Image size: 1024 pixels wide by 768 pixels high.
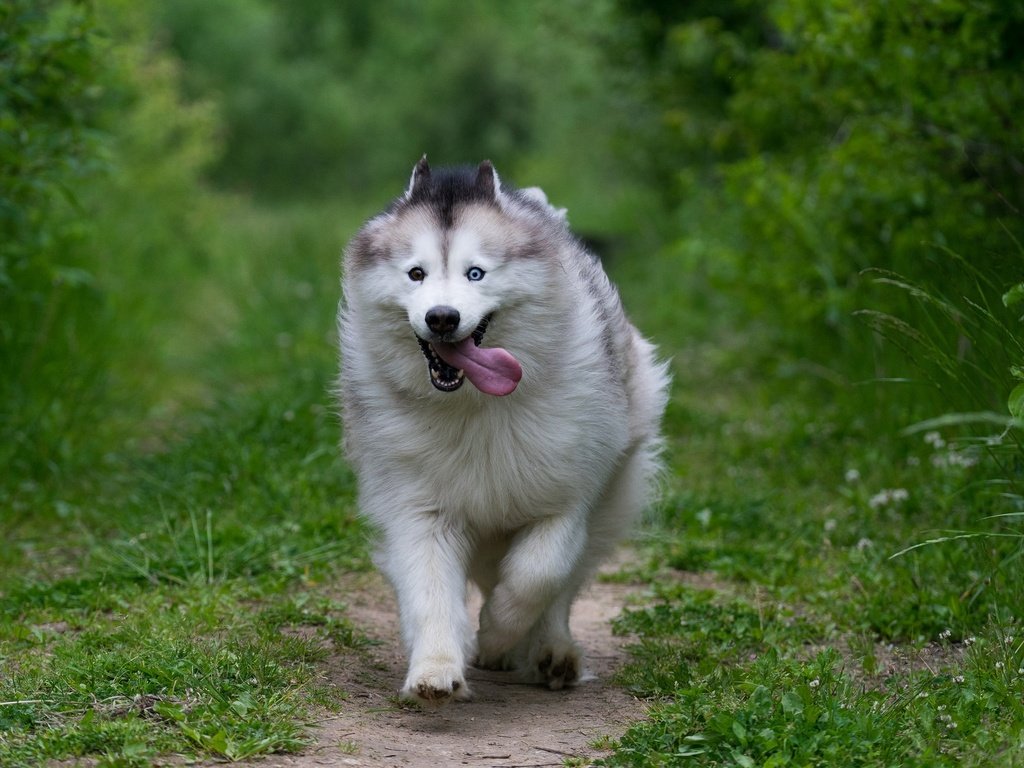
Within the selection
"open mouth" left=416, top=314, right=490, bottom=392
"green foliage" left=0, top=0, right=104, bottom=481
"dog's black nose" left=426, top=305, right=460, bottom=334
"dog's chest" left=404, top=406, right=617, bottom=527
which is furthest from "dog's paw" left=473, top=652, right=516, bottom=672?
"green foliage" left=0, top=0, right=104, bottom=481

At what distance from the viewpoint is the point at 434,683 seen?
12.6 feet

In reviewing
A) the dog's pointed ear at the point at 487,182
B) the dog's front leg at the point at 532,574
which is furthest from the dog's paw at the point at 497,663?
the dog's pointed ear at the point at 487,182

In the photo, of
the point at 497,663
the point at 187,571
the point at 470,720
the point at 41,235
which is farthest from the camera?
the point at 41,235

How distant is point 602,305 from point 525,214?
540 mm

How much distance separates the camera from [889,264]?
24.6 ft

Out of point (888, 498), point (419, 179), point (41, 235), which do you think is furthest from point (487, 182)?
point (41, 235)

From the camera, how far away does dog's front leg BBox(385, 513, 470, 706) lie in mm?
3893

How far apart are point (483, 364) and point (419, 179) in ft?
2.32

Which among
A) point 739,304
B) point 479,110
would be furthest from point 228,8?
point 739,304

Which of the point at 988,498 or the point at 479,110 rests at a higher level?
the point at 479,110

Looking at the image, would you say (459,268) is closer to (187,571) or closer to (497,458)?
(497,458)

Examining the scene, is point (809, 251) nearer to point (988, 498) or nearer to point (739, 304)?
point (739, 304)

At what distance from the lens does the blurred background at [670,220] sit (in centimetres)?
600

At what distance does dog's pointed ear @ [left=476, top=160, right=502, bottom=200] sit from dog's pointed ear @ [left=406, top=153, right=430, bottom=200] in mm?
168
